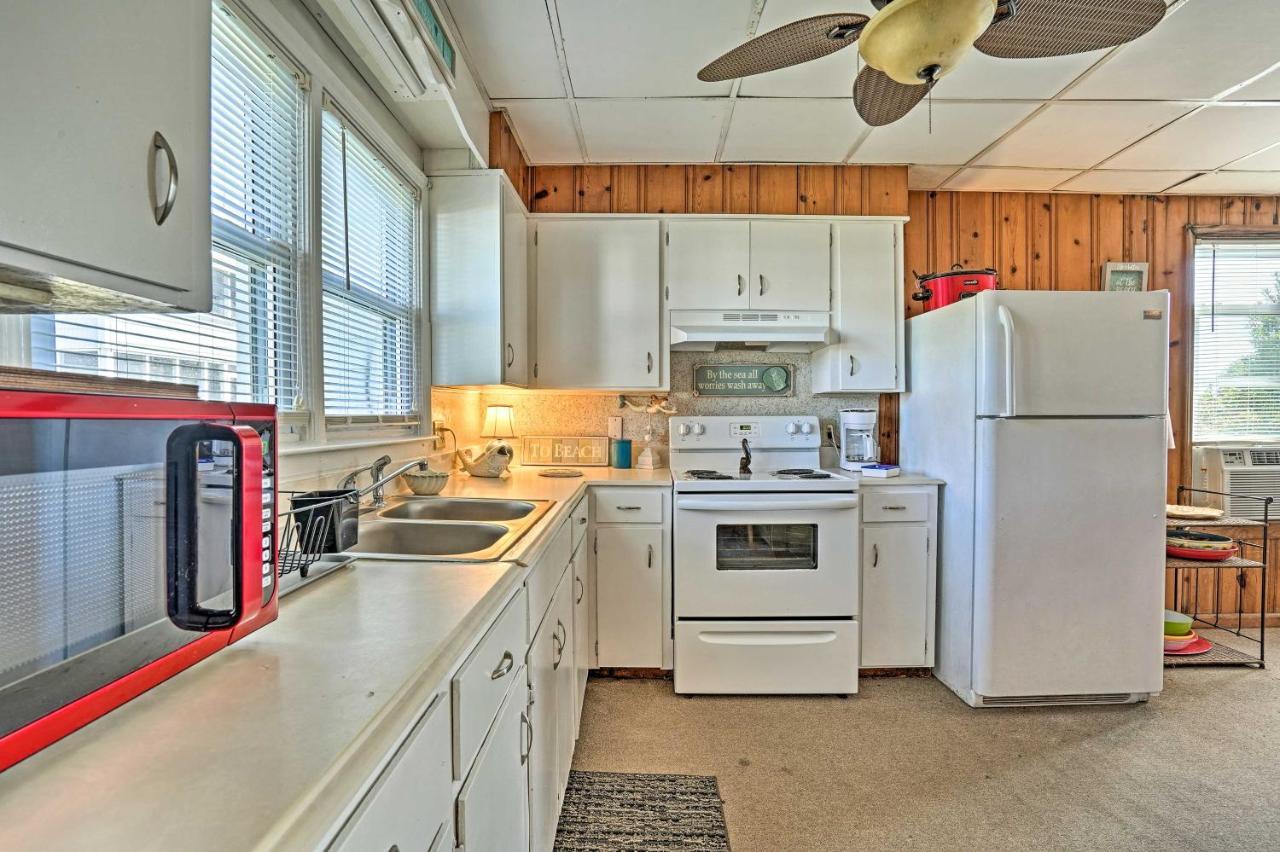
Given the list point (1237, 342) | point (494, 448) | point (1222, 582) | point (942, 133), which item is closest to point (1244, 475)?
point (1222, 582)

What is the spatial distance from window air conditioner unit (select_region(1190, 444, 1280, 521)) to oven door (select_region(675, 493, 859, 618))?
2.48 m

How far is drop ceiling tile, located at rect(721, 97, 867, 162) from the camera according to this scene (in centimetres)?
235

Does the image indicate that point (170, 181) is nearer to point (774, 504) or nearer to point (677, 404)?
point (774, 504)

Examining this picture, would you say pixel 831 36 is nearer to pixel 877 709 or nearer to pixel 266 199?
pixel 266 199

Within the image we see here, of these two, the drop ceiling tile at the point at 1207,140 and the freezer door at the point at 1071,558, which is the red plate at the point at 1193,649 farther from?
the drop ceiling tile at the point at 1207,140

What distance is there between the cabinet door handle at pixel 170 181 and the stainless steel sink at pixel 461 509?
49.5 inches

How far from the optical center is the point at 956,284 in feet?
8.88

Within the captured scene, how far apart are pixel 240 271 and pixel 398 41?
2.46 feet

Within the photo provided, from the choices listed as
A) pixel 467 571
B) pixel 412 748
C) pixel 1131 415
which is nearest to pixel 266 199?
pixel 467 571

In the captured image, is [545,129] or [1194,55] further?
[545,129]

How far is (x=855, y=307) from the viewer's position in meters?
2.80

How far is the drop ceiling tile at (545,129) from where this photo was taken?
237 cm

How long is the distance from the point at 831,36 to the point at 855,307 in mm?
1530

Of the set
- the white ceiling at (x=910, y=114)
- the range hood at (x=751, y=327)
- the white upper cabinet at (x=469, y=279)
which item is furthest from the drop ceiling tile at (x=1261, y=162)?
the white upper cabinet at (x=469, y=279)
